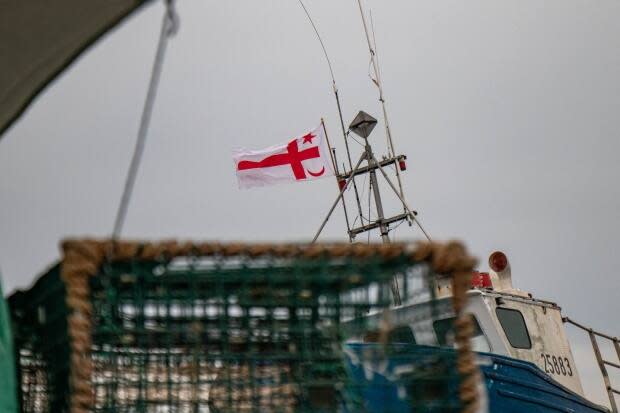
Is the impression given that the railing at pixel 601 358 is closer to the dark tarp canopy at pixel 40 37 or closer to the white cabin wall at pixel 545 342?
the white cabin wall at pixel 545 342

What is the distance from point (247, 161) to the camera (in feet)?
40.6

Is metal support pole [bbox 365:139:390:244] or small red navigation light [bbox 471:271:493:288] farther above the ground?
metal support pole [bbox 365:139:390:244]

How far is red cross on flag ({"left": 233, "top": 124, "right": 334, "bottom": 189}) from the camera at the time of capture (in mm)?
12211

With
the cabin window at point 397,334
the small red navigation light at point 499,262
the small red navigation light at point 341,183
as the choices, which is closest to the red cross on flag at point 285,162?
the small red navigation light at point 341,183

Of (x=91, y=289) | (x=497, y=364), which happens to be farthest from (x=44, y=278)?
(x=497, y=364)

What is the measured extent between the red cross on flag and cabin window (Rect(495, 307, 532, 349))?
14.1 ft

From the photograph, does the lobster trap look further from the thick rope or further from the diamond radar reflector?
the diamond radar reflector

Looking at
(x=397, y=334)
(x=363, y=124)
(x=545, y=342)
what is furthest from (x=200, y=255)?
(x=363, y=124)

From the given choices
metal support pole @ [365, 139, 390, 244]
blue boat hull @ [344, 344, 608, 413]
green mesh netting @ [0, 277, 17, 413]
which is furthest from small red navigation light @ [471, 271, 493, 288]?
green mesh netting @ [0, 277, 17, 413]

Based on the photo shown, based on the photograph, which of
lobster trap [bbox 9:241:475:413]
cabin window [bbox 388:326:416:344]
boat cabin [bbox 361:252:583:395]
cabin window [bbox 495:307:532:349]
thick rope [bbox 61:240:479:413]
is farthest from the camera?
cabin window [bbox 495:307:532:349]

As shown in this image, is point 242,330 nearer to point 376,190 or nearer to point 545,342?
point 545,342

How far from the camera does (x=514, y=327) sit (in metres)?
8.54

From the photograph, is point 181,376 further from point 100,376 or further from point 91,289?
point 91,289

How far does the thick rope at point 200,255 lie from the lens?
1681 millimetres
